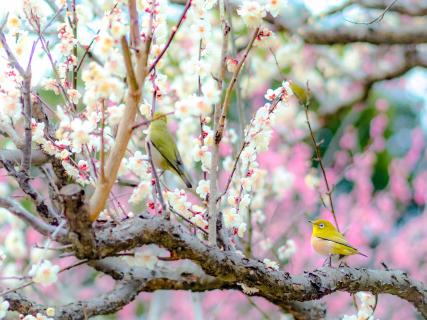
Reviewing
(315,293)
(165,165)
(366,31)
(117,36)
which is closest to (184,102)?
(117,36)

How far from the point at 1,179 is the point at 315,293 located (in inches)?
163

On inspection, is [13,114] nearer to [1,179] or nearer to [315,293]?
[315,293]

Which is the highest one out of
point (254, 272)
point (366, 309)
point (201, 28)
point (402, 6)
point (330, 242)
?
point (402, 6)

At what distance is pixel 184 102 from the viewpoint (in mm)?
1481

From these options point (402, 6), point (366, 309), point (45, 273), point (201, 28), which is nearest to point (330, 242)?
point (366, 309)

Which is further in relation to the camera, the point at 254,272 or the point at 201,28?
the point at 201,28

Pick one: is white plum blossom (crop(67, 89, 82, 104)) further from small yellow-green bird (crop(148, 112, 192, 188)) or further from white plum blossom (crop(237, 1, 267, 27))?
small yellow-green bird (crop(148, 112, 192, 188))

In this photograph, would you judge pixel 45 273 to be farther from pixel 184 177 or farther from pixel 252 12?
pixel 184 177

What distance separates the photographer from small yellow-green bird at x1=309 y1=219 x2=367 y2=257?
88.8 inches

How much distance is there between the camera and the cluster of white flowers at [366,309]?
7.12 ft

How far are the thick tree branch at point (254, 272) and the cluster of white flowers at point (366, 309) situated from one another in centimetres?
9

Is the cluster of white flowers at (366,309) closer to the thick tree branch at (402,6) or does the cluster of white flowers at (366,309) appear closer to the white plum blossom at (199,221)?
the white plum blossom at (199,221)

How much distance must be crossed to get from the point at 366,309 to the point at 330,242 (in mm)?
256

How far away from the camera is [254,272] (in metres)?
1.74
